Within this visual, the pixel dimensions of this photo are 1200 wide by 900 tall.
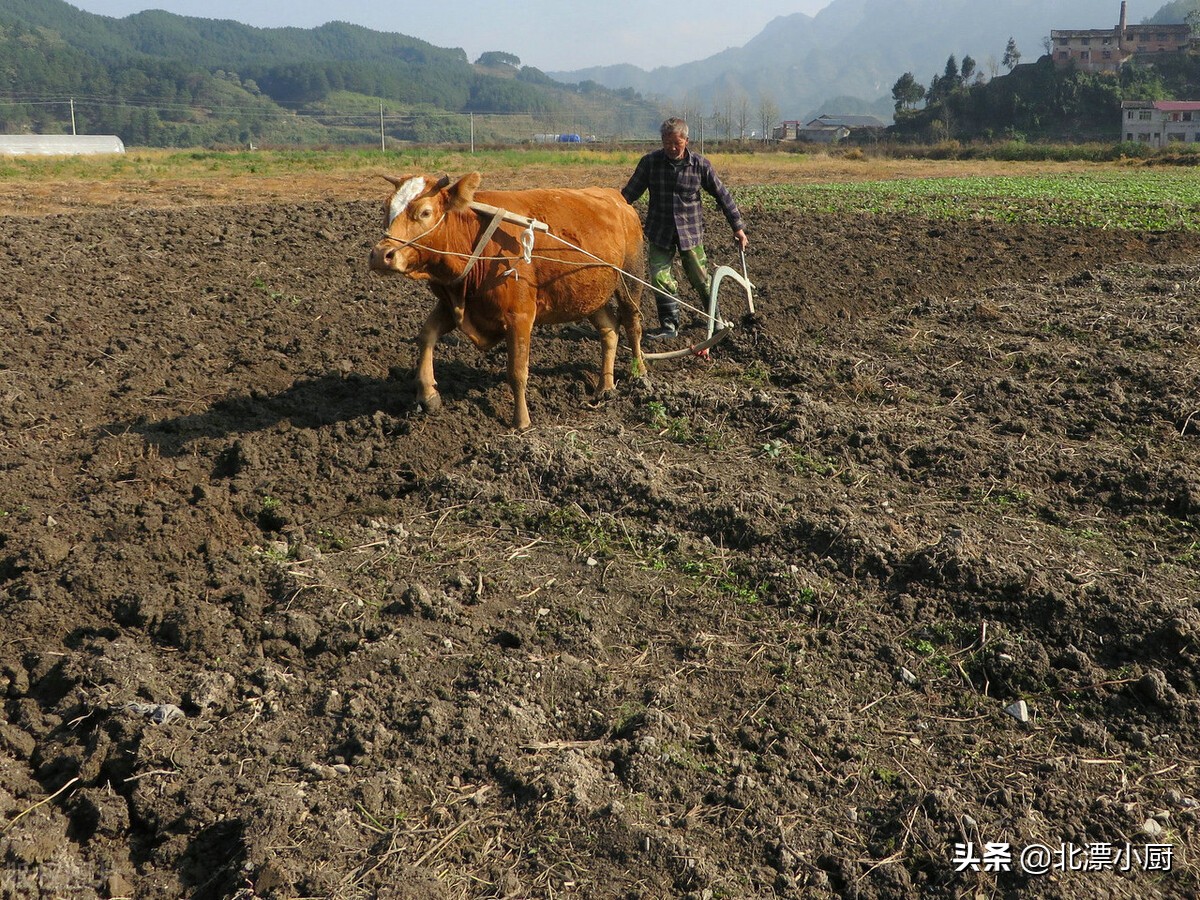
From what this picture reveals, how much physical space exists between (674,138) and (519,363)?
2646 mm

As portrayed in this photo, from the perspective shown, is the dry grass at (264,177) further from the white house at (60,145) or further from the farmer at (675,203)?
the white house at (60,145)

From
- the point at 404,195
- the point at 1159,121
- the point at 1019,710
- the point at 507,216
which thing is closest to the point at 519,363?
the point at 507,216

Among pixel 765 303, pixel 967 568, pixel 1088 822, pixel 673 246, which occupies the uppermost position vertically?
pixel 673 246

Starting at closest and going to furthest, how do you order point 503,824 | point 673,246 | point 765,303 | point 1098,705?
point 503,824, point 1098,705, point 673,246, point 765,303

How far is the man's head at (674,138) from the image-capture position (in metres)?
8.52

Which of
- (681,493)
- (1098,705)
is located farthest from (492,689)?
Answer: (1098,705)

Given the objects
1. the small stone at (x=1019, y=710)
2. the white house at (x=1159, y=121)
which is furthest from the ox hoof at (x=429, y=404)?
the white house at (x=1159, y=121)

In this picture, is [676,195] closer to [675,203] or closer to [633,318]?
[675,203]

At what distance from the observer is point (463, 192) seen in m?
6.86

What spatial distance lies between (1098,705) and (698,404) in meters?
4.05

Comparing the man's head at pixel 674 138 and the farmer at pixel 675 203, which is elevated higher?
the man's head at pixel 674 138

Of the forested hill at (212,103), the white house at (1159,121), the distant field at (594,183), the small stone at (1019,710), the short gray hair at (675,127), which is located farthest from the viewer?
the forested hill at (212,103)

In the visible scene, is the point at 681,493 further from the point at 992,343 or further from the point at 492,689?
the point at 992,343

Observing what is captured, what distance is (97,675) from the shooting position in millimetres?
4590
